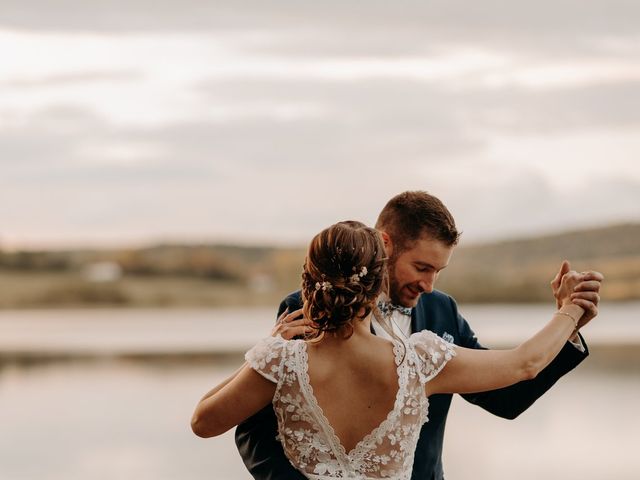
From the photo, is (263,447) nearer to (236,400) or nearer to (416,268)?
(236,400)

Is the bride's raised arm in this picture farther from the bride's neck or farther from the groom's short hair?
the groom's short hair

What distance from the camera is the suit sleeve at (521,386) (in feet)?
12.1

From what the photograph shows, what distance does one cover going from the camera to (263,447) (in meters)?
3.37

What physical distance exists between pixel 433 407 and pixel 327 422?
1.97ft

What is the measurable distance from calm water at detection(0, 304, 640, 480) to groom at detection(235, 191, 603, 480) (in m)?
4.63

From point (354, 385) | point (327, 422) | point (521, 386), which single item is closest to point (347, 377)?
point (354, 385)

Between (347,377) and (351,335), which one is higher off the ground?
(351,335)

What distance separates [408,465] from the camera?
3.22 meters

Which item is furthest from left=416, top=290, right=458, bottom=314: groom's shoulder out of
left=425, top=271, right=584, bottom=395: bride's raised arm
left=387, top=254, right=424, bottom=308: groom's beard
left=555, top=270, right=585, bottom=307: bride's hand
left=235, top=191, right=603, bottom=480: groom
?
left=425, top=271, right=584, bottom=395: bride's raised arm

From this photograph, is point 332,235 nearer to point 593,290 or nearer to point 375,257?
point 375,257

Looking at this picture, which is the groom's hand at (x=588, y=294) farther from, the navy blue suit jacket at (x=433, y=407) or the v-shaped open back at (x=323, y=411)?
the v-shaped open back at (x=323, y=411)

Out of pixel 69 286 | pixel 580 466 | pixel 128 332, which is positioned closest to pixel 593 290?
pixel 580 466

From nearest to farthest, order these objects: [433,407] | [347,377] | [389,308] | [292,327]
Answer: [347,377], [292,327], [433,407], [389,308]

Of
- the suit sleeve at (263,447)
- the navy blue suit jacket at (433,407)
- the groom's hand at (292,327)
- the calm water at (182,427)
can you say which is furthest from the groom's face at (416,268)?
the calm water at (182,427)
